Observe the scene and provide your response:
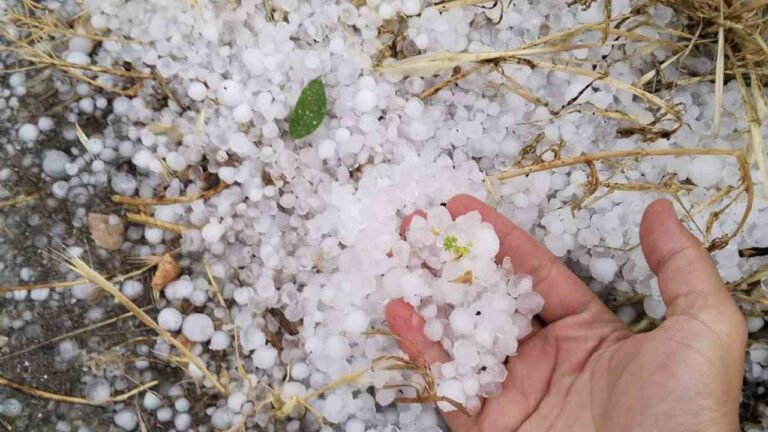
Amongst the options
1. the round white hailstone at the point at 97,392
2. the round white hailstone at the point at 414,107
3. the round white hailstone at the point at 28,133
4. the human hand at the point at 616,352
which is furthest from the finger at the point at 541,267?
the round white hailstone at the point at 28,133

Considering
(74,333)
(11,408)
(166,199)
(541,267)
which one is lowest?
(11,408)

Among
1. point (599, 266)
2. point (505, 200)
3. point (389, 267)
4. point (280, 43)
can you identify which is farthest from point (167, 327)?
point (599, 266)

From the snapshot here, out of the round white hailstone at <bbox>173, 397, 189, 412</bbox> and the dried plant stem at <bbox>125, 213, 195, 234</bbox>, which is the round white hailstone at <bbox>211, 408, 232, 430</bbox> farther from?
the dried plant stem at <bbox>125, 213, 195, 234</bbox>

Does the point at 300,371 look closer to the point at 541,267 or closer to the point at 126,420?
Result: the point at 126,420

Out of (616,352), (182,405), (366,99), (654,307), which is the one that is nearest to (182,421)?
(182,405)

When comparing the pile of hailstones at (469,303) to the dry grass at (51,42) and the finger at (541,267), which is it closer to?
the finger at (541,267)

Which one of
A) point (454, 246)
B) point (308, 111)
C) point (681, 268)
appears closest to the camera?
point (681, 268)

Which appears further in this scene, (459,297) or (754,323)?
(754,323)

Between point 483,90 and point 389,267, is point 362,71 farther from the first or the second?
point 389,267
